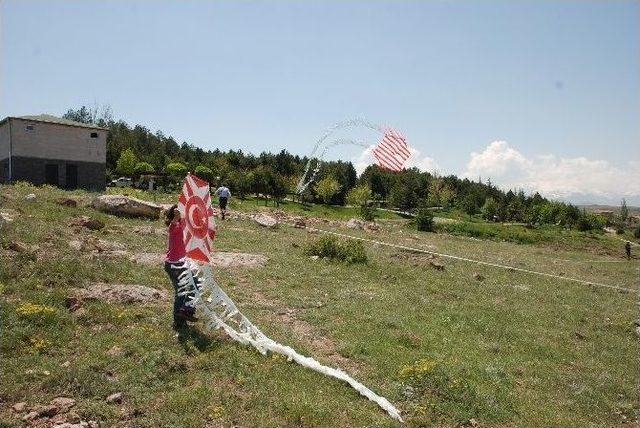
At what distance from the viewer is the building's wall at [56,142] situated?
38.9 metres

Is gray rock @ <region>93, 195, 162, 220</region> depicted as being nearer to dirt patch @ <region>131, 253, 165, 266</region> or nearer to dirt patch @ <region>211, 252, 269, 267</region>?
dirt patch @ <region>211, 252, 269, 267</region>

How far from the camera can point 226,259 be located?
19531mm

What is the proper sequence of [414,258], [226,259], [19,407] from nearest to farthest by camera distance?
[19,407] → [226,259] → [414,258]

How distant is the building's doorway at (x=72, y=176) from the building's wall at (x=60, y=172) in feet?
0.57

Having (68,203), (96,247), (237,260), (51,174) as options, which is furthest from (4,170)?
(237,260)

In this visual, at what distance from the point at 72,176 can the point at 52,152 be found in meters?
2.45

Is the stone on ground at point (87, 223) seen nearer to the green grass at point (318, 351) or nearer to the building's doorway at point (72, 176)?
the green grass at point (318, 351)

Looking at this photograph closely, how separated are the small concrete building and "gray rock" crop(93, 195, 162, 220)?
16652 mm

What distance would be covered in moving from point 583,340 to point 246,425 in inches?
479

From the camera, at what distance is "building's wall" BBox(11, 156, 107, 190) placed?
38969 millimetres

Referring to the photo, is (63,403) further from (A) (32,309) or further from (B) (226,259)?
(B) (226,259)

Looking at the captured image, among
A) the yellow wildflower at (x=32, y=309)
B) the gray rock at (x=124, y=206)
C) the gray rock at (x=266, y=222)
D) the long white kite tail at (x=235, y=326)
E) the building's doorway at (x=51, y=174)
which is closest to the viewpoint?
the long white kite tail at (x=235, y=326)

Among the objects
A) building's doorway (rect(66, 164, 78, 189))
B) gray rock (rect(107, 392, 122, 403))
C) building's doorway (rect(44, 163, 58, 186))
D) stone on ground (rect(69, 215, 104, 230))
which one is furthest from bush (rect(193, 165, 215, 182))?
gray rock (rect(107, 392, 122, 403))

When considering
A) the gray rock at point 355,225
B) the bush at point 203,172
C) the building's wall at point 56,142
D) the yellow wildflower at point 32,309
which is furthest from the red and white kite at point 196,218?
the bush at point 203,172
